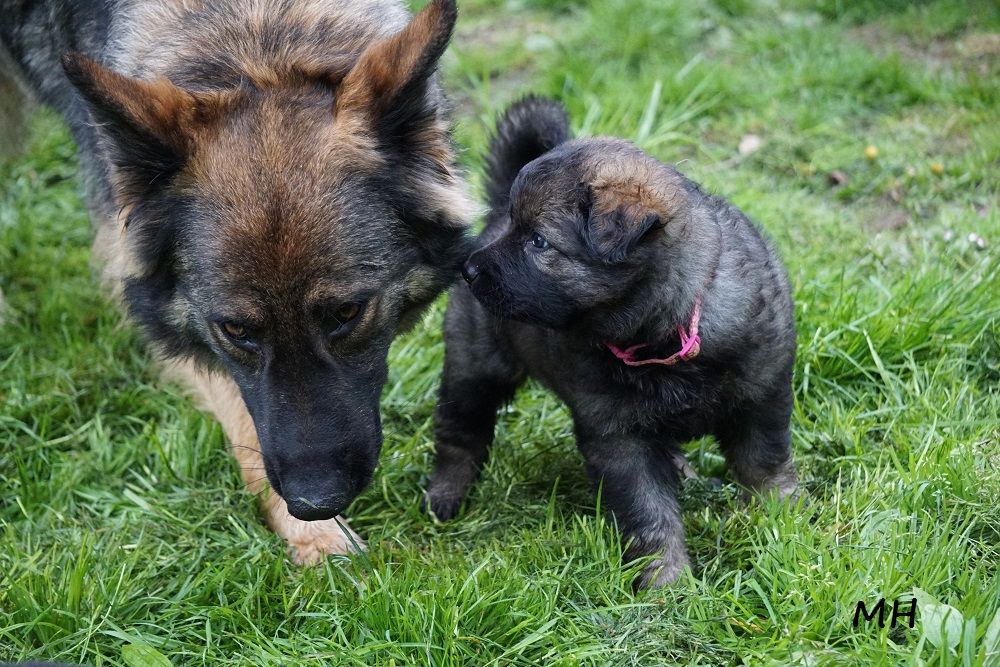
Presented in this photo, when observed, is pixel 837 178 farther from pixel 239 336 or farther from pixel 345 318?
pixel 239 336

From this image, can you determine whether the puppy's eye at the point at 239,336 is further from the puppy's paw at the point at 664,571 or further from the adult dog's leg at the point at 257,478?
the puppy's paw at the point at 664,571

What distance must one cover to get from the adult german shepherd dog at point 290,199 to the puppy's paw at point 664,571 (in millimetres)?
875

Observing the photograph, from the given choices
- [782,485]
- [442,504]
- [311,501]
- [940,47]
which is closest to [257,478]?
[442,504]

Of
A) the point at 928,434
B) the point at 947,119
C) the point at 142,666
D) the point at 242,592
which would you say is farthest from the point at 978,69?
the point at 142,666

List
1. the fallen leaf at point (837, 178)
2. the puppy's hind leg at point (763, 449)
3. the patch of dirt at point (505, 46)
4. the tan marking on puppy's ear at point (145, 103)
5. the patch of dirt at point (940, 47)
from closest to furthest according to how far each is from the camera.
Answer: the tan marking on puppy's ear at point (145, 103)
the puppy's hind leg at point (763, 449)
the fallen leaf at point (837, 178)
the patch of dirt at point (940, 47)
the patch of dirt at point (505, 46)

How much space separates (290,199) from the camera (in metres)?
2.75

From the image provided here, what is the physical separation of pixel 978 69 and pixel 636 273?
3.86m

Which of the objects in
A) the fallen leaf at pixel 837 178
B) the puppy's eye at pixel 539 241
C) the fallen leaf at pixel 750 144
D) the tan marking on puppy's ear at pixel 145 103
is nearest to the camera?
the tan marking on puppy's ear at pixel 145 103

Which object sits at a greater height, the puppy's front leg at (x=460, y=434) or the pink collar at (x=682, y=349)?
the pink collar at (x=682, y=349)

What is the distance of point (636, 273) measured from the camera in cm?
292

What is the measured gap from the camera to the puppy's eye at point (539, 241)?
2992mm

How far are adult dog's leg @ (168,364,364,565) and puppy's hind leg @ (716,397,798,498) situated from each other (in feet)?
4.01

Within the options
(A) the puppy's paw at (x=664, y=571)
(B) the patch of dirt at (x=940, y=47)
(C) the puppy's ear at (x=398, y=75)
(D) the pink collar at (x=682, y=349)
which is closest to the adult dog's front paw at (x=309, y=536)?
(A) the puppy's paw at (x=664, y=571)

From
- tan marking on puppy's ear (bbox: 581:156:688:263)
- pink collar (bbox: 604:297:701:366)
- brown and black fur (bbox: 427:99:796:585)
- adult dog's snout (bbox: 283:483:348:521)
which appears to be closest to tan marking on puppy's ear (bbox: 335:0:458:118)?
brown and black fur (bbox: 427:99:796:585)
